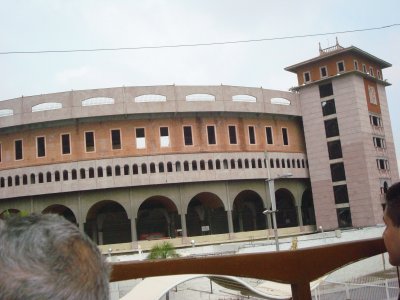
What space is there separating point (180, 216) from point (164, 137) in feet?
20.2

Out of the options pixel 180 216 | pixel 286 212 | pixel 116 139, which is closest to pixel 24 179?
pixel 116 139

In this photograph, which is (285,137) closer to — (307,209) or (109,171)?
(307,209)

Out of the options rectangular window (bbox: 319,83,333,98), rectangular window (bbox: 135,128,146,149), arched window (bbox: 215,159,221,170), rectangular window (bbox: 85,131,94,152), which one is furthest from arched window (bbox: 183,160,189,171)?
rectangular window (bbox: 319,83,333,98)

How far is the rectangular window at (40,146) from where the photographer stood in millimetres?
29628

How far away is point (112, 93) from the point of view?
96.0 feet

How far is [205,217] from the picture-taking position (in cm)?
3394

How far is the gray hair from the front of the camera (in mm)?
755

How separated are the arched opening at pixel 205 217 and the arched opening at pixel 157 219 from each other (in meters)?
1.59

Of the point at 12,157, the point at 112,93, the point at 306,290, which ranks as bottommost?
the point at 306,290

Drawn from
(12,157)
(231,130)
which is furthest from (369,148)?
(12,157)

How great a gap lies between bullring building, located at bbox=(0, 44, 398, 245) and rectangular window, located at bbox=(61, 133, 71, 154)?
2.7 inches

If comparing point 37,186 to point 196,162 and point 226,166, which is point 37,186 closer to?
point 196,162

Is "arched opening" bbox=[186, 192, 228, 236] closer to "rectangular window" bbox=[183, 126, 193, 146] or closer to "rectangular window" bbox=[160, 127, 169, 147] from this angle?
"rectangular window" bbox=[183, 126, 193, 146]

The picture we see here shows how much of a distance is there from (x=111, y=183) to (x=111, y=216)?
17.0 ft
